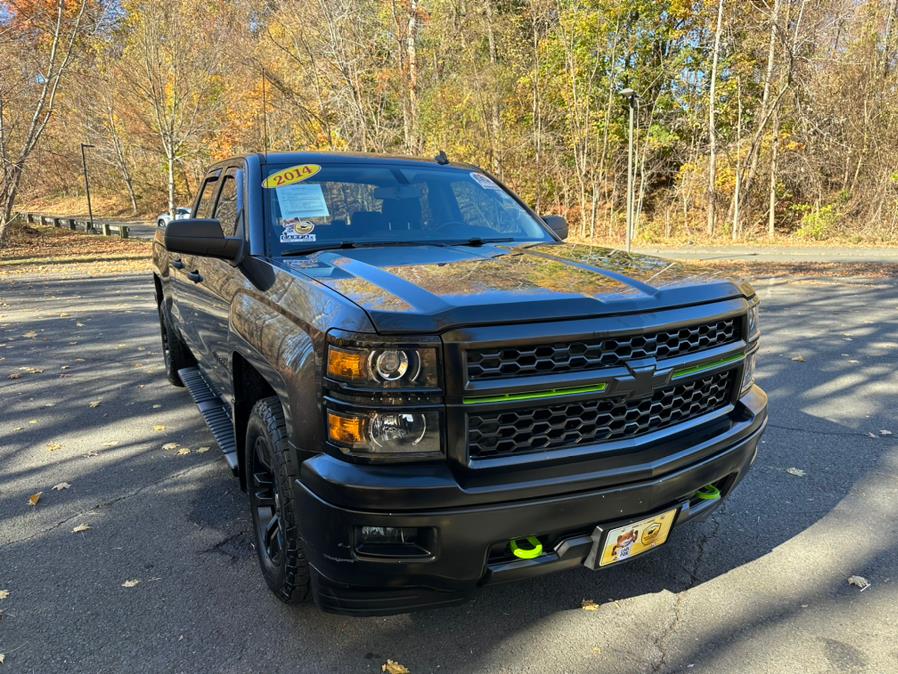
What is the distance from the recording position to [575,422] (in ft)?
6.69

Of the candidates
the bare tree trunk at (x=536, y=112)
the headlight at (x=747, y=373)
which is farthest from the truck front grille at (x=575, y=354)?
the bare tree trunk at (x=536, y=112)

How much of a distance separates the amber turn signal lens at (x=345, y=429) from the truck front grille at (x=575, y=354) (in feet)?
1.20

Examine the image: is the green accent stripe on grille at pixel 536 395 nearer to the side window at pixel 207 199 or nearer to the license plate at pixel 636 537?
the license plate at pixel 636 537

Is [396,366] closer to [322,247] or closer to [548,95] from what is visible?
[322,247]

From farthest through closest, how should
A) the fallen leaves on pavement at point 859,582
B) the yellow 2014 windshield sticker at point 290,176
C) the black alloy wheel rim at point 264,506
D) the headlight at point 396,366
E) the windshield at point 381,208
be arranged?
the yellow 2014 windshield sticker at point 290,176 < the windshield at point 381,208 < the fallen leaves on pavement at point 859,582 < the black alloy wheel rim at point 264,506 < the headlight at point 396,366

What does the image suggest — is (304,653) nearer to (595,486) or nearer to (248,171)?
(595,486)

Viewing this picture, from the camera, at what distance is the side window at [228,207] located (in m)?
3.29

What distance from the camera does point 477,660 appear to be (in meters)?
2.24

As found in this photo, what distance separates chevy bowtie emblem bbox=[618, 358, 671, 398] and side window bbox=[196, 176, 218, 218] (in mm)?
3140

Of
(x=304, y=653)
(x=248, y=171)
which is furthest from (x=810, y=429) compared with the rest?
(x=248, y=171)

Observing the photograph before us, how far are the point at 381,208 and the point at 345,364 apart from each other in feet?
5.26

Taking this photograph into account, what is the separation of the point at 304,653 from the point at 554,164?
2727 cm

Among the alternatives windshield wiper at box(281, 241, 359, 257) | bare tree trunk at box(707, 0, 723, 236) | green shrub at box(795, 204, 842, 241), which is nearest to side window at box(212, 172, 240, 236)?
windshield wiper at box(281, 241, 359, 257)

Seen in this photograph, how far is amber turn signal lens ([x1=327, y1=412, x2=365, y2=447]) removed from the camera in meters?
1.86
